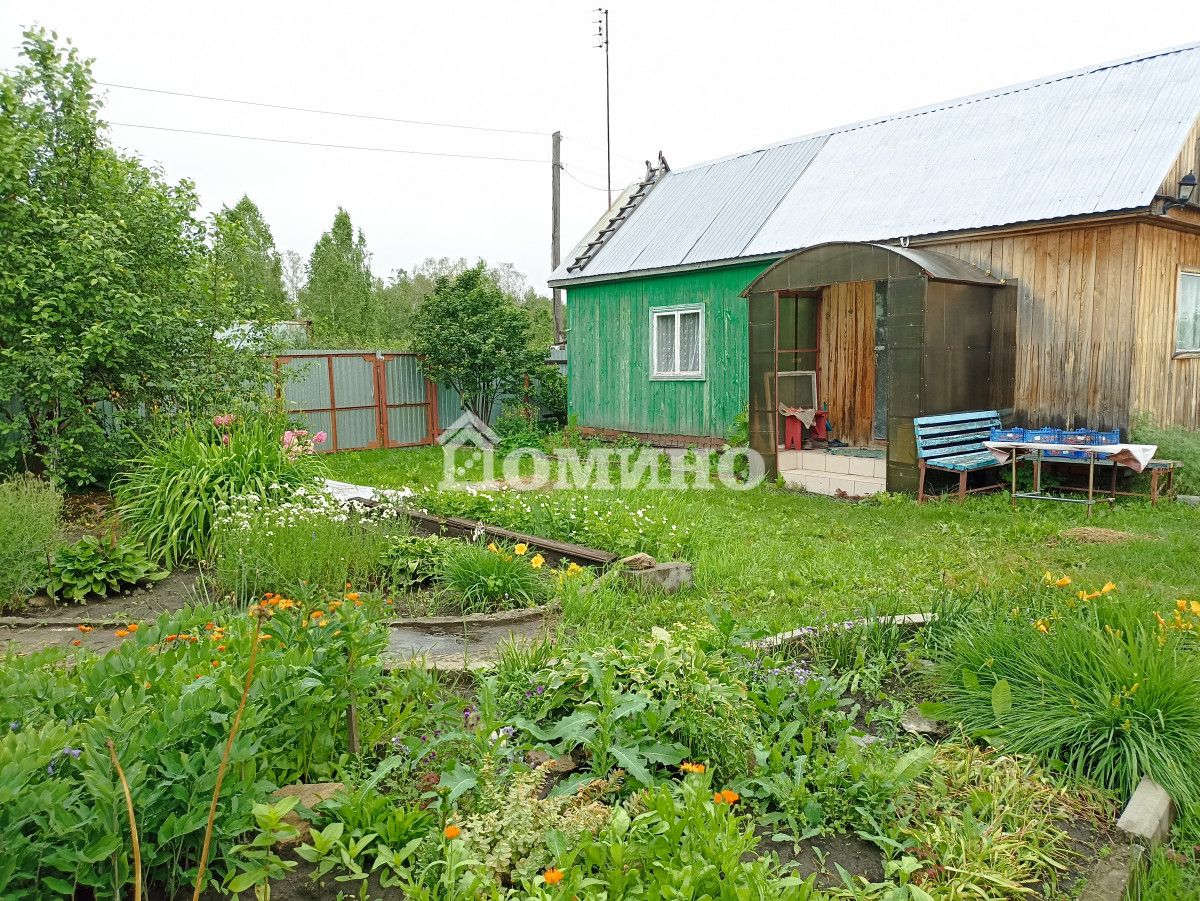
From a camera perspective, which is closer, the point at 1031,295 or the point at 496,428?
the point at 1031,295

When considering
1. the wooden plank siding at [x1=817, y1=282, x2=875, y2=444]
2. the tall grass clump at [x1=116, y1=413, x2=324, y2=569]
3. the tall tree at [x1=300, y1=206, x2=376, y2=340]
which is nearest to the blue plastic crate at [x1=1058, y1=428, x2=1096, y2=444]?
→ the wooden plank siding at [x1=817, y1=282, x2=875, y2=444]

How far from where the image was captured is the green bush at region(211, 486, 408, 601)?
16.9ft

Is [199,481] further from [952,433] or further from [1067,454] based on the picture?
[1067,454]

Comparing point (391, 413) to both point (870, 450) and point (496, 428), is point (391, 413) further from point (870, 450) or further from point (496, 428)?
point (870, 450)

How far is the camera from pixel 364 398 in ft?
53.3

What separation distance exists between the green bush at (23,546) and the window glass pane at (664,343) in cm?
929

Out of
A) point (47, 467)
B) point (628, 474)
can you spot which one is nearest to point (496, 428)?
point (628, 474)

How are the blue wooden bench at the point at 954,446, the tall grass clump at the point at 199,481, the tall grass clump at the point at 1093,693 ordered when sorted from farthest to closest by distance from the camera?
the blue wooden bench at the point at 954,446 < the tall grass clump at the point at 199,481 < the tall grass clump at the point at 1093,693

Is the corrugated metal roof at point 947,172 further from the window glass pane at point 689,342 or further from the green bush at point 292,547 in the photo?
the green bush at point 292,547

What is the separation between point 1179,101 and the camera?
9148 millimetres

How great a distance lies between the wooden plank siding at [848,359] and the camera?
11422 millimetres

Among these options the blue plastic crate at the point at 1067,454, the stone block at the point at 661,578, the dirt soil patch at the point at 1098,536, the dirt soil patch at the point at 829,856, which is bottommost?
the dirt soil patch at the point at 829,856

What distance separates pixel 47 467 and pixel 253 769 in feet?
24.7

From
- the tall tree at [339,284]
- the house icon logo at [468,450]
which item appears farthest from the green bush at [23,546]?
the tall tree at [339,284]
